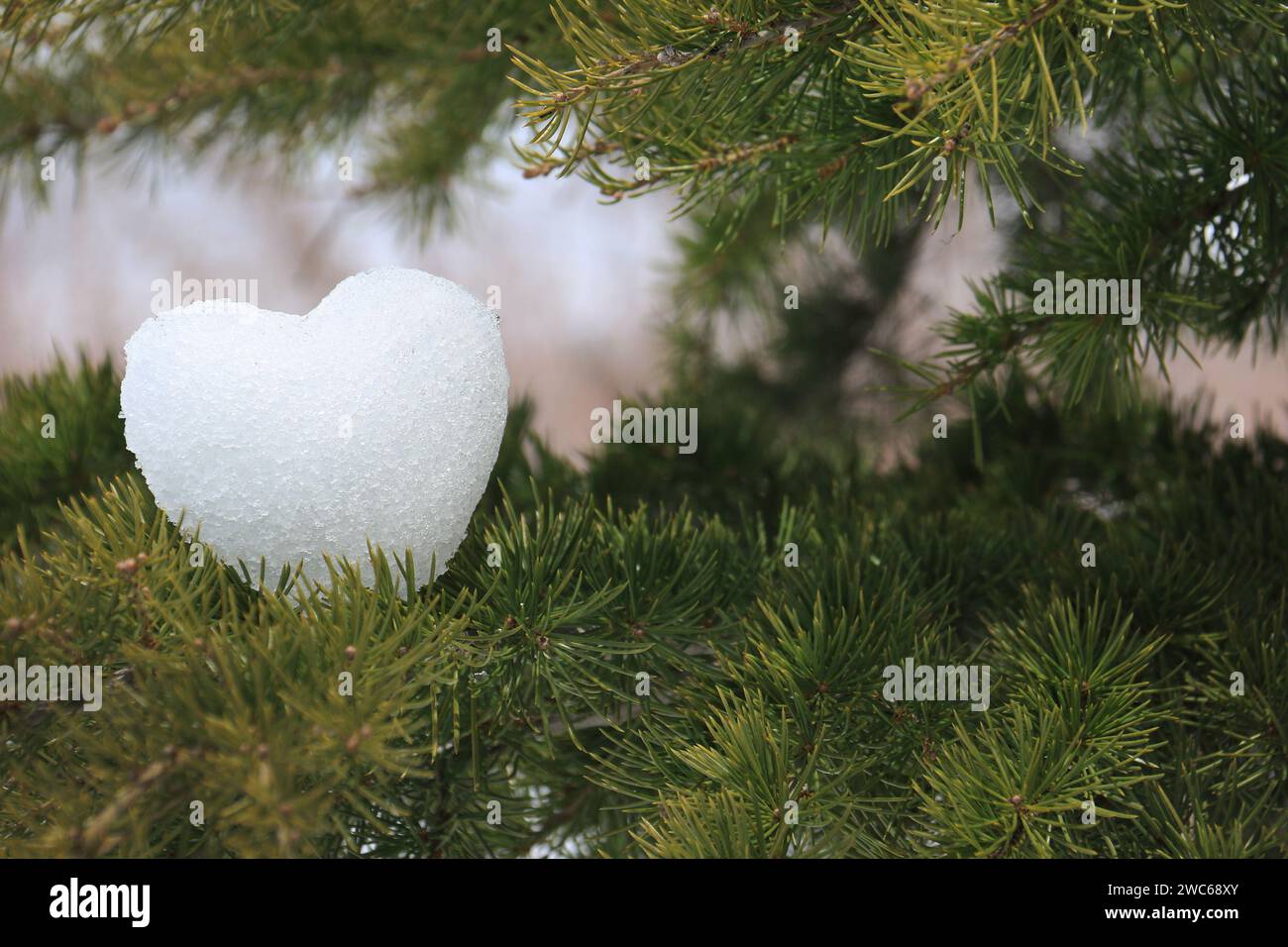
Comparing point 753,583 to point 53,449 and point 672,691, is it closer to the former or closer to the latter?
point 672,691

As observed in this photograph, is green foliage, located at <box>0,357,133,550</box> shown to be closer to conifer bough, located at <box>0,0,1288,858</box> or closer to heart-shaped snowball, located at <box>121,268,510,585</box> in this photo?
conifer bough, located at <box>0,0,1288,858</box>

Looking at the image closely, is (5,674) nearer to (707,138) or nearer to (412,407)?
(412,407)

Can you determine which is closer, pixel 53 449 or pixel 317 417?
pixel 317 417

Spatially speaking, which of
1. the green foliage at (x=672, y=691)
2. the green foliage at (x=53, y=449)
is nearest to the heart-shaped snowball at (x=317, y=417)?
the green foliage at (x=672, y=691)

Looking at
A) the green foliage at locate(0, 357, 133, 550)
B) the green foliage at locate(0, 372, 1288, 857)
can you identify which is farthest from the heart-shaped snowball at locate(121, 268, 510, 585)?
the green foliage at locate(0, 357, 133, 550)

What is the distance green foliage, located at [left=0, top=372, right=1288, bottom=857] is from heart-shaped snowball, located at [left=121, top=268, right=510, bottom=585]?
0.04 ft

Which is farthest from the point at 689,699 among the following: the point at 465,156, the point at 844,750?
the point at 465,156

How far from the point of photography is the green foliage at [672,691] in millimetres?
188

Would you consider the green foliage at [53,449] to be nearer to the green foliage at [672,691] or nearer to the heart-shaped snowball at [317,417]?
the green foliage at [672,691]

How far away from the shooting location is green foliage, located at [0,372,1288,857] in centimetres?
19

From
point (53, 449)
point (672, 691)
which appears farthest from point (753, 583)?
point (53, 449)

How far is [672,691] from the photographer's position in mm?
271

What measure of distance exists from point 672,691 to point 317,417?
0.37 feet

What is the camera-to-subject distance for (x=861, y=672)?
254 millimetres
